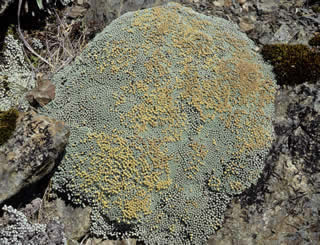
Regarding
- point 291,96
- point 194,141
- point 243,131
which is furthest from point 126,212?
point 291,96

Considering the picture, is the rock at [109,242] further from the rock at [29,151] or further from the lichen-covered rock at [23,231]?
the rock at [29,151]

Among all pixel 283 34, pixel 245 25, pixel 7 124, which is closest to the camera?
pixel 7 124

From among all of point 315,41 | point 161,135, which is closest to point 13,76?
point 161,135

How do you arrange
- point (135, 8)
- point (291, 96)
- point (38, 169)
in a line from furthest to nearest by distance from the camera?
point (135, 8) → point (291, 96) → point (38, 169)

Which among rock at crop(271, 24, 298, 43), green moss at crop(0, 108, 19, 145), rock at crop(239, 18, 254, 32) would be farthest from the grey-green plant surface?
rock at crop(239, 18, 254, 32)

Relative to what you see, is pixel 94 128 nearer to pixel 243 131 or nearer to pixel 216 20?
pixel 243 131

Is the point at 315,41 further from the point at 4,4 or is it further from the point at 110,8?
the point at 4,4
